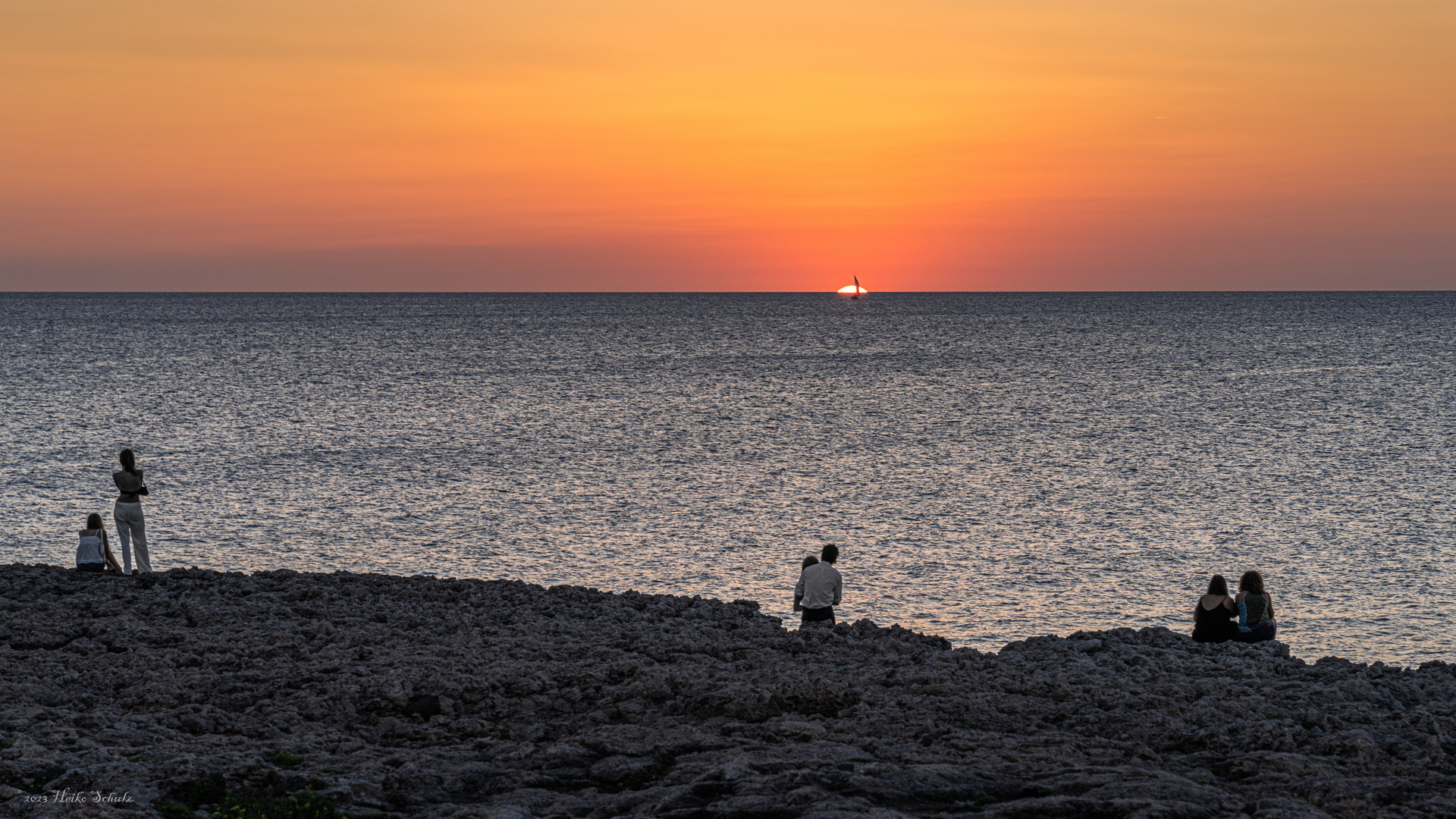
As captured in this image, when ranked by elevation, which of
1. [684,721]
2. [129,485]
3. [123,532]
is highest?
[129,485]

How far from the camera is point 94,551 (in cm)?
2142

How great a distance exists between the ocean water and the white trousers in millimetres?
9145

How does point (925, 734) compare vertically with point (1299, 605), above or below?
above

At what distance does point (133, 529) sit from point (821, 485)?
28.5 metres

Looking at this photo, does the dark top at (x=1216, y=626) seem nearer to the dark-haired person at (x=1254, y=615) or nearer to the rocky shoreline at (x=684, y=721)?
the dark-haired person at (x=1254, y=615)

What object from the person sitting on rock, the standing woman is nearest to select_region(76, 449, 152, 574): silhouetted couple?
the standing woman

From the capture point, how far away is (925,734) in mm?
10930

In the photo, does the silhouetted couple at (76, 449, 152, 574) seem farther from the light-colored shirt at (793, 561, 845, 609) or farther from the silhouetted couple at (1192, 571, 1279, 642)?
the silhouetted couple at (1192, 571, 1279, 642)

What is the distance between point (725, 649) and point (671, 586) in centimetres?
1380

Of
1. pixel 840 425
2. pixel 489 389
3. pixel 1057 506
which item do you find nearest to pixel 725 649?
pixel 1057 506

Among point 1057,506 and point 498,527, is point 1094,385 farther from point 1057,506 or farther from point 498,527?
point 498,527

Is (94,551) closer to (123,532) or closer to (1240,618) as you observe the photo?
(123,532)

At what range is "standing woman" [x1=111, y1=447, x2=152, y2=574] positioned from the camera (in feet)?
69.2

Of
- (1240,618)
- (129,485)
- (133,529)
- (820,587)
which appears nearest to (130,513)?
(133,529)
